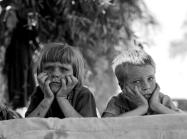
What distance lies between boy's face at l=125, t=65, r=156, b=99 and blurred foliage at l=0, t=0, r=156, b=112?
47.0 inches

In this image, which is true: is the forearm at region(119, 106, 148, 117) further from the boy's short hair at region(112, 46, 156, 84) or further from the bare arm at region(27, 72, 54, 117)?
the bare arm at region(27, 72, 54, 117)

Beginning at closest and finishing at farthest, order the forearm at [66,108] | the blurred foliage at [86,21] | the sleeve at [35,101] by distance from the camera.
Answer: the forearm at [66,108], the sleeve at [35,101], the blurred foliage at [86,21]

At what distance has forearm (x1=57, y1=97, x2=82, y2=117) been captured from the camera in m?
1.86

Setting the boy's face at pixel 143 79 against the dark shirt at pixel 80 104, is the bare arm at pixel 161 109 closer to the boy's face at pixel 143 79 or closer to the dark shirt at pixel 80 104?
the boy's face at pixel 143 79

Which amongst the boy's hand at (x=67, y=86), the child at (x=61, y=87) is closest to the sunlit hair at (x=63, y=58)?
the child at (x=61, y=87)

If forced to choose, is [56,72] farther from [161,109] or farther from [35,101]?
[161,109]

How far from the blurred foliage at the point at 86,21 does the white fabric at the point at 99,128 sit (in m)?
1.89

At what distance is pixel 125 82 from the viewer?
2.05m

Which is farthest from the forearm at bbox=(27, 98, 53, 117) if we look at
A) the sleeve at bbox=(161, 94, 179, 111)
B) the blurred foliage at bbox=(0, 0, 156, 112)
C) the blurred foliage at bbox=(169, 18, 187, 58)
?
the blurred foliage at bbox=(169, 18, 187, 58)

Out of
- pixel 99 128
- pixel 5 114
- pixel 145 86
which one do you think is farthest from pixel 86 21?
pixel 99 128

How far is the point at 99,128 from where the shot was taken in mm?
1312

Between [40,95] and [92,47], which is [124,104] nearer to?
[40,95]

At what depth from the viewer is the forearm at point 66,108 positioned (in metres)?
1.86

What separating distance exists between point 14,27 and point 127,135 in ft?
7.19
